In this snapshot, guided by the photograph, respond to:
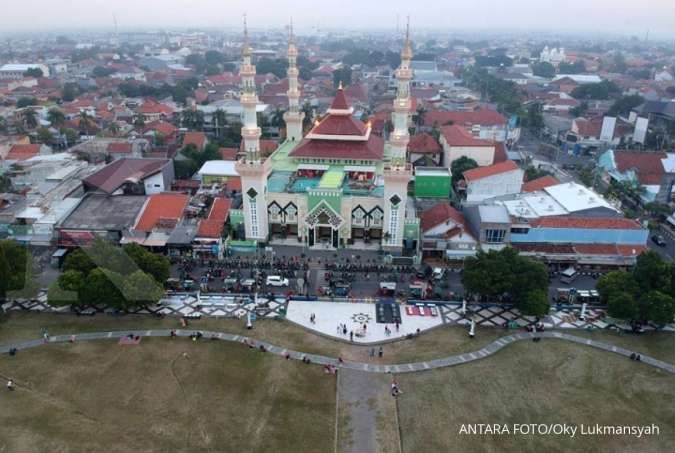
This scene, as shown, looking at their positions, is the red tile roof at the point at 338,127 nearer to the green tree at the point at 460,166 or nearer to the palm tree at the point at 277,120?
the green tree at the point at 460,166

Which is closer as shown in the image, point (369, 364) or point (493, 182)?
point (369, 364)

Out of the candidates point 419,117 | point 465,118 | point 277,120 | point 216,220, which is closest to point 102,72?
point 277,120

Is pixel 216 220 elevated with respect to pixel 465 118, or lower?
lower

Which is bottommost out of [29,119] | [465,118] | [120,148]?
[120,148]

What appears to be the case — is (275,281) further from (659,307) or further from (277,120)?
(277,120)

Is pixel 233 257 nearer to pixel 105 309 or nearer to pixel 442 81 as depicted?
pixel 105 309

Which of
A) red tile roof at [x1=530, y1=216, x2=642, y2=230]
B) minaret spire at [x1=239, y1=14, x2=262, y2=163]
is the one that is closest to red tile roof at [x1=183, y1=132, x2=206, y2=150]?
minaret spire at [x1=239, y1=14, x2=262, y2=163]

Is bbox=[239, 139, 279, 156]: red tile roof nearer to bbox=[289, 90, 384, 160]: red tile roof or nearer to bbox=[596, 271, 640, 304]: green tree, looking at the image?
bbox=[289, 90, 384, 160]: red tile roof
